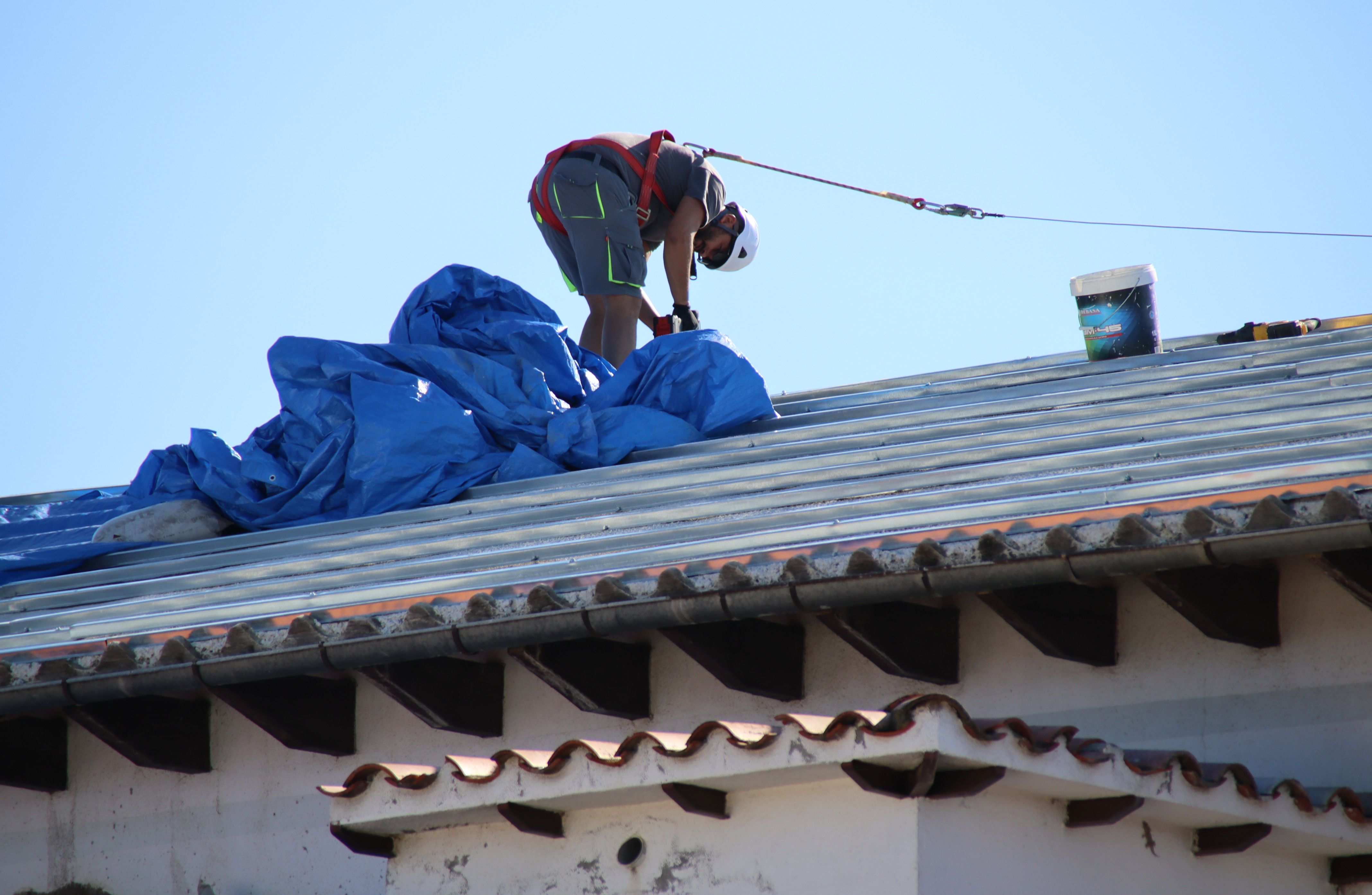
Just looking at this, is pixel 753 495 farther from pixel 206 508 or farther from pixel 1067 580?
pixel 206 508

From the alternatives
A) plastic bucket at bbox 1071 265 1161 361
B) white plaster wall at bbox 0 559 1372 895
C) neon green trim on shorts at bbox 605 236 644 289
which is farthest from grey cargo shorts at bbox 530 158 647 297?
white plaster wall at bbox 0 559 1372 895

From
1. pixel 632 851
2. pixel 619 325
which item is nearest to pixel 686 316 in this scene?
pixel 619 325

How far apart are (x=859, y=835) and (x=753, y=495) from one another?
2262mm

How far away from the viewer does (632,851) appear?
4.01 m

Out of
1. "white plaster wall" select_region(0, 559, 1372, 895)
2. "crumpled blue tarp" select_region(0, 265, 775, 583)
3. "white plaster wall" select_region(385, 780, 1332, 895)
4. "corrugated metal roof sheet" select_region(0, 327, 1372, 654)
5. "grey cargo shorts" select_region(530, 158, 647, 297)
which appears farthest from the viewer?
"grey cargo shorts" select_region(530, 158, 647, 297)

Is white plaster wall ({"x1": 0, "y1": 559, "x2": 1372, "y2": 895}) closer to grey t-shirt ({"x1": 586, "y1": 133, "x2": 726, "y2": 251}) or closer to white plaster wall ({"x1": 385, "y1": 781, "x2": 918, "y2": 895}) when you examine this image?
white plaster wall ({"x1": 385, "y1": 781, "x2": 918, "y2": 895})

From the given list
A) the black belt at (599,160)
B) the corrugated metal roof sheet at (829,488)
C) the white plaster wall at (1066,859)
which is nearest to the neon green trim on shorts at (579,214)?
the black belt at (599,160)

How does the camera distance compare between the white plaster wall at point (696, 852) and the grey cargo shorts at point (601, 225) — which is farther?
the grey cargo shorts at point (601, 225)

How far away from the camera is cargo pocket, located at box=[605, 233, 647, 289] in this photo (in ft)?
27.6

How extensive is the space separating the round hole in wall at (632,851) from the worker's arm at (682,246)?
4.78 meters

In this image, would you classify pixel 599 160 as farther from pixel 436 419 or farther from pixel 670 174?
pixel 436 419

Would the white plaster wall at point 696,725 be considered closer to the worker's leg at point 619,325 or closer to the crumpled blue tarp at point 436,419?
the crumpled blue tarp at point 436,419

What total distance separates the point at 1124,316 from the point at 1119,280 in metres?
0.19

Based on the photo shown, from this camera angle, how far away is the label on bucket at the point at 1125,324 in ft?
24.2
